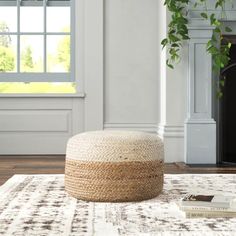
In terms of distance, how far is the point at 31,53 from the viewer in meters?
4.59

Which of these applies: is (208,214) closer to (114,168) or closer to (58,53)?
(114,168)

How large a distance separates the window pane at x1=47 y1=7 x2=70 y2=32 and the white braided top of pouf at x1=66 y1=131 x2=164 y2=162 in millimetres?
2468

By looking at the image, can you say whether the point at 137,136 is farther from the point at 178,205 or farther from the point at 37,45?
the point at 37,45

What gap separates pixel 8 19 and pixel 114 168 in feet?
9.15

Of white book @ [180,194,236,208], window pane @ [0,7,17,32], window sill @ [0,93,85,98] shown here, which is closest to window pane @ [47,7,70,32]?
window pane @ [0,7,17,32]

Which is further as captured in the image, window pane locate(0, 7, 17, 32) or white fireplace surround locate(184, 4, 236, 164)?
window pane locate(0, 7, 17, 32)

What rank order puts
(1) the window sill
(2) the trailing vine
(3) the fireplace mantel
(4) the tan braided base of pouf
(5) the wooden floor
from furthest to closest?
(1) the window sill → (3) the fireplace mantel → (2) the trailing vine → (5) the wooden floor → (4) the tan braided base of pouf

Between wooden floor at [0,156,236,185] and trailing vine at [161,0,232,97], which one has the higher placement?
trailing vine at [161,0,232,97]

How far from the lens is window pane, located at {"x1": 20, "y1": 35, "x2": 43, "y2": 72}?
181 inches

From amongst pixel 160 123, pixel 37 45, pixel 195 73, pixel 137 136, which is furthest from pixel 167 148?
pixel 137 136

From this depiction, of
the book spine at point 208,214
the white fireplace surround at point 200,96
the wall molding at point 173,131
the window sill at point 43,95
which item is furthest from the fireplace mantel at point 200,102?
the book spine at point 208,214

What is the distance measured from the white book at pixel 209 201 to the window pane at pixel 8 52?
9.54ft

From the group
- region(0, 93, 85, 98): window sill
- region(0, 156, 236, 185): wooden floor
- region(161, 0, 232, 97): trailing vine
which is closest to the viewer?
region(0, 156, 236, 185): wooden floor

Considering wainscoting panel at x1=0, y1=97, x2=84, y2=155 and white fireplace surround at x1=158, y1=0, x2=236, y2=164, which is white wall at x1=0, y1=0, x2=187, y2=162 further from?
white fireplace surround at x1=158, y1=0, x2=236, y2=164
